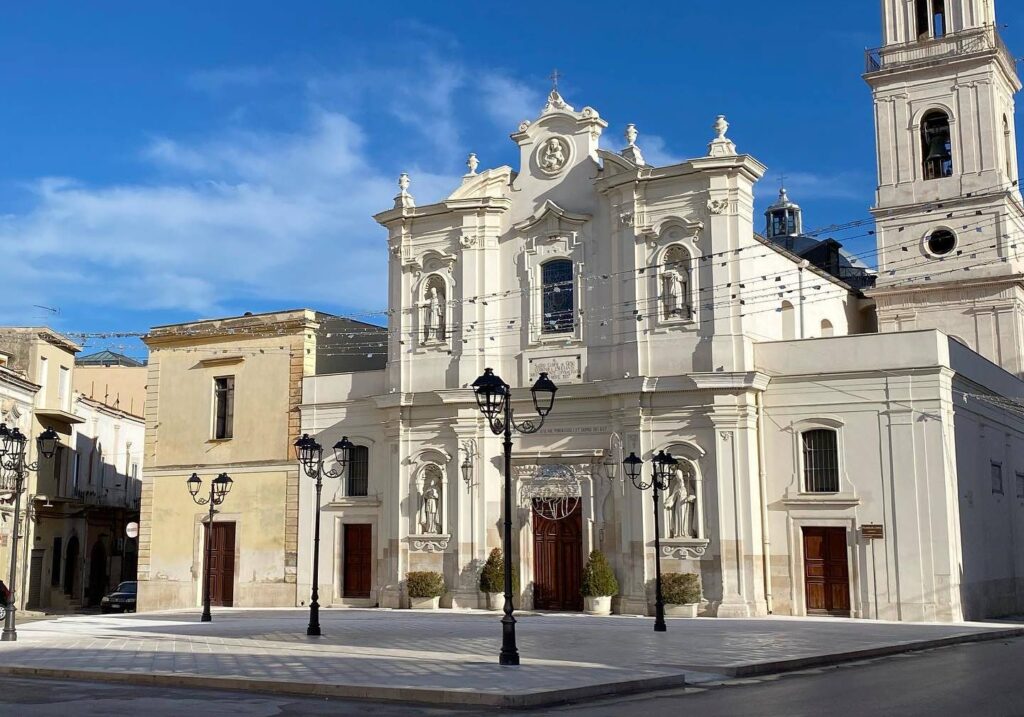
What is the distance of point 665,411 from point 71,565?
27.9 metres

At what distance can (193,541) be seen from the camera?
36500 mm

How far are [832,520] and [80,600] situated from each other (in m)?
31.5

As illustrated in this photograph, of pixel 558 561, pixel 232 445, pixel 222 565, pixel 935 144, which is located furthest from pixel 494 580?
pixel 935 144

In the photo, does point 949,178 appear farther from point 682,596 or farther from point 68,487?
point 68,487

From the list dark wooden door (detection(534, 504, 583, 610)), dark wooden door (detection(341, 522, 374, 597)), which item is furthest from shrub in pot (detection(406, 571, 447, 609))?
dark wooden door (detection(534, 504, 583, 610))

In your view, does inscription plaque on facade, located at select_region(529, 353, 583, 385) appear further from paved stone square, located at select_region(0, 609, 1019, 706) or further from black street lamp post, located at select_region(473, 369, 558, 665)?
black street lamp post, located at select_region(473, 369, 558, 665)

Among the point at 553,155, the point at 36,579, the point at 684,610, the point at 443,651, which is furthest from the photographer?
the point at 36,579

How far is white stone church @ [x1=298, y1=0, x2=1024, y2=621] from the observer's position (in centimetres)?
2816

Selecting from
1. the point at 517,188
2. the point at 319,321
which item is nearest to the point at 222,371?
the point at 319,321

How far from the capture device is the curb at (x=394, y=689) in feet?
43.0

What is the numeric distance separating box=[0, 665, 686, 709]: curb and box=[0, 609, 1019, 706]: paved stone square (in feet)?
0.06

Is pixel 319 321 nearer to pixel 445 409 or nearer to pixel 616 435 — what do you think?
pixel 445 409

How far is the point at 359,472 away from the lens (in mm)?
34781

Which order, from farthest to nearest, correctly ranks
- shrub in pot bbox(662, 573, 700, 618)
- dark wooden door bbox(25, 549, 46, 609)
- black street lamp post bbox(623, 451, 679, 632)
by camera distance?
dark wooden door bbox(25, 549, 46, 609) → shrub in pot bbox(662, 573, 700, 618) → black street lamp post bbox(623, 451, 679, 632)
